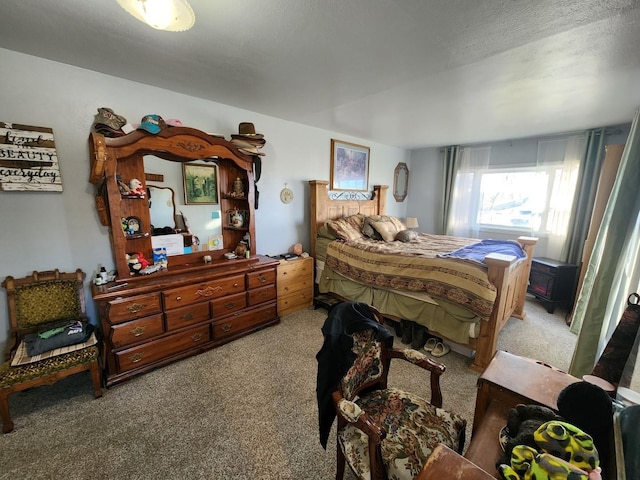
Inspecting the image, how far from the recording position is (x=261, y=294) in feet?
8.86

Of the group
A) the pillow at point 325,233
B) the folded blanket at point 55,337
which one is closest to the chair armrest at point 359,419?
the folded blanket at point 55,337

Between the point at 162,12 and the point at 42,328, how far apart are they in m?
2.20

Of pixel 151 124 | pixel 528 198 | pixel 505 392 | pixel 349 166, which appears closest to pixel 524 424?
pixel 505 392

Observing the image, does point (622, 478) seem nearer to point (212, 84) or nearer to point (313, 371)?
point (313, 371)

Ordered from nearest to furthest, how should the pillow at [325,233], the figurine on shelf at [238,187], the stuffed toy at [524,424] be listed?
the stuffed toy at [524,424] → the figurine on shelf at [238,187] → the pillow at [325,233]

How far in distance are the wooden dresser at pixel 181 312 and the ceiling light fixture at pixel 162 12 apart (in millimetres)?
1712

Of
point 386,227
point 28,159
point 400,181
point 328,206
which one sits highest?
point 400,181

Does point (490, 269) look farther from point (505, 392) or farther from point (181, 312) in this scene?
point (181, 312)

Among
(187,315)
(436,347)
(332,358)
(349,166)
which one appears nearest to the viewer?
(332,358)

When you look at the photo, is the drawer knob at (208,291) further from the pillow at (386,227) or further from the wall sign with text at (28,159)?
the pillow at (386,227)

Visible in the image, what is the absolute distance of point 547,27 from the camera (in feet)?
4.48

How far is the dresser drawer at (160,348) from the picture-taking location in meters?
1.95

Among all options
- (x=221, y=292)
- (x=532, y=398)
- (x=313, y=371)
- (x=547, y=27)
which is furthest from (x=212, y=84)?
(x=532, y=398)

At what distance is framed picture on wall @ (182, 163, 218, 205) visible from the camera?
2.46 meters
